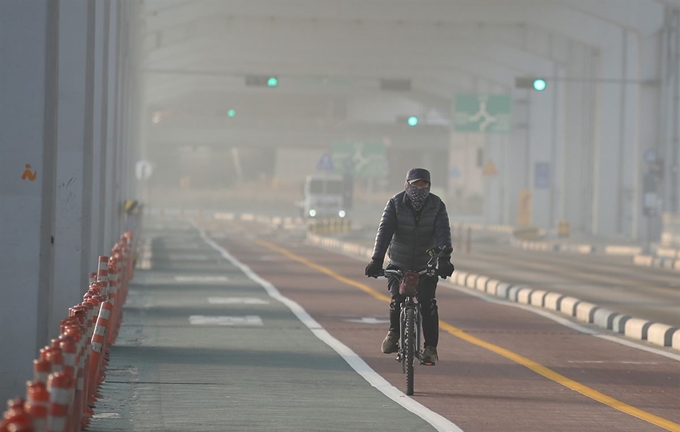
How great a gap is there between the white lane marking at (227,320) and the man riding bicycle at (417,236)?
7.44 meters

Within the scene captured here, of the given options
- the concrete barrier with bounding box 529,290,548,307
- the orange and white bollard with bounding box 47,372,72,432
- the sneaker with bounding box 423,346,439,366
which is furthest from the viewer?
the concrete barrier with bounding box 529,290,548,307

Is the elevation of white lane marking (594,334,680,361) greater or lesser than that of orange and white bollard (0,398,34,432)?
lesser

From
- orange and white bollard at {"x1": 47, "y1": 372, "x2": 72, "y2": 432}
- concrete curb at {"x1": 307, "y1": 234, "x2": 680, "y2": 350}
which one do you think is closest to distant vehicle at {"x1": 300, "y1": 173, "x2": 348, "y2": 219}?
concrete curb at {"x1": 307, "y1": 234, "x2": 680, "y2": 350}

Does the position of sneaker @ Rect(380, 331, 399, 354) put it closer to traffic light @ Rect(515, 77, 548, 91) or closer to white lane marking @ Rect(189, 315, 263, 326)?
white lane marking @ Rect(189, 315, 263, 326)

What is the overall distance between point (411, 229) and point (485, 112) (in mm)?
56485

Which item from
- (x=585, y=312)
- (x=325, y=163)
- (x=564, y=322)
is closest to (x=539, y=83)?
(x=325, y=163)

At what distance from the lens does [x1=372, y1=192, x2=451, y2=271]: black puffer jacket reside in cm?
1321

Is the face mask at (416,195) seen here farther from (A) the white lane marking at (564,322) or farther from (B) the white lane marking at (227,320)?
(B) the white lane marking at (227,320)

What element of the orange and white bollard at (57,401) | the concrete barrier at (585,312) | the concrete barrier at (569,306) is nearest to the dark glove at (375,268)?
the orange and white bollard at (57,401)

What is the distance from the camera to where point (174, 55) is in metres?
76.4

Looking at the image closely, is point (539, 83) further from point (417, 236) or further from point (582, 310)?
point (417, 236)

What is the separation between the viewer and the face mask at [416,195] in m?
13.2

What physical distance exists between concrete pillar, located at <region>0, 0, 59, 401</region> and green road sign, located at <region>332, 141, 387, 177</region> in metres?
82.8

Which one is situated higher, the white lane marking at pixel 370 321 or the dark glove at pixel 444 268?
the dark glove at pixel 444 268
